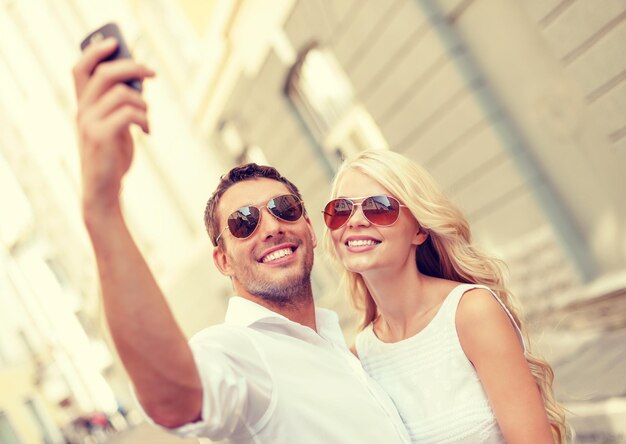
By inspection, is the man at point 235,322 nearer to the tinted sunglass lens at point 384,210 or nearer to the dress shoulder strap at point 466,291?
the tinted sunglass lens at point 384,210

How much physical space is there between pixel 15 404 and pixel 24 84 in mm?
17615

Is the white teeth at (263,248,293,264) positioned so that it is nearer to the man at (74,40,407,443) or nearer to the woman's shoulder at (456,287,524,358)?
the man at (74,40,407,443)

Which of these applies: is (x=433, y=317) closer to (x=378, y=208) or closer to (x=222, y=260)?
(x=378, y=208)

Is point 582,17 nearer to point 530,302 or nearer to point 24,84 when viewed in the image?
point 530,302

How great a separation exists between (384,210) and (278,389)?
88 centimetres

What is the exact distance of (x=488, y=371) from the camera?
1.89m

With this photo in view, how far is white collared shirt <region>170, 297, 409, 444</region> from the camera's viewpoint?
4.06 feet

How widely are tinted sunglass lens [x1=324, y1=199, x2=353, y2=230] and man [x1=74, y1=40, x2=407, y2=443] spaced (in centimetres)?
15

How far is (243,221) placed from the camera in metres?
1.92

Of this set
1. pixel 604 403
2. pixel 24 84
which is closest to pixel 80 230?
pixel 24 84

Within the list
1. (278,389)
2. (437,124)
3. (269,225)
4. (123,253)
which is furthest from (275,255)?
(437,124)

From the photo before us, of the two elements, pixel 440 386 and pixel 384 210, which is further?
pixel 384 210

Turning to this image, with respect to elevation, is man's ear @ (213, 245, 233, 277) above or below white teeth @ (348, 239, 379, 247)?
above

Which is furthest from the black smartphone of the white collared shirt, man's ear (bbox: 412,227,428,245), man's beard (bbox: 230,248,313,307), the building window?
the building window
